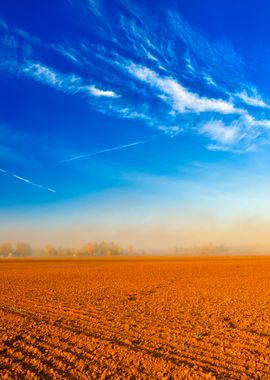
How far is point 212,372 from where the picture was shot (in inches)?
312

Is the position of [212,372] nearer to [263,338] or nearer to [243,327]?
[263,338]

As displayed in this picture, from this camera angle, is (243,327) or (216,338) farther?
(243,327)

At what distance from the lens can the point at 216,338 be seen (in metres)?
10.9

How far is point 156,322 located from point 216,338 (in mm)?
2905

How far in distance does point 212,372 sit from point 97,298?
42.2ft

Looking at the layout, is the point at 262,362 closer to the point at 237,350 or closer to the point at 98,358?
the point at 237,350

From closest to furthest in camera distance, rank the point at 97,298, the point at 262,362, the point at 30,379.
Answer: the point at 30,379 < the point at 262,362 < the point at 97,298

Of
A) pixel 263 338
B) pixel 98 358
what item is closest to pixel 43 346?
pixel 98 358

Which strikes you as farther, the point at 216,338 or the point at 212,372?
the point at 216,338

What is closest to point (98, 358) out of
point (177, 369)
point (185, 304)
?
point (177, 369)

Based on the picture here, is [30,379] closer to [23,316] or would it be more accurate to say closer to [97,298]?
[23,316]

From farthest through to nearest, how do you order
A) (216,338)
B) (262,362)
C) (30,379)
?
(216,338) → (262,362) → (30,379)

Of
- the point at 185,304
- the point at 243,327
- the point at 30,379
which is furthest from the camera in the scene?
the point at 185,304

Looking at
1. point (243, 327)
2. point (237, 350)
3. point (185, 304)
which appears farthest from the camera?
point (185, 304)
